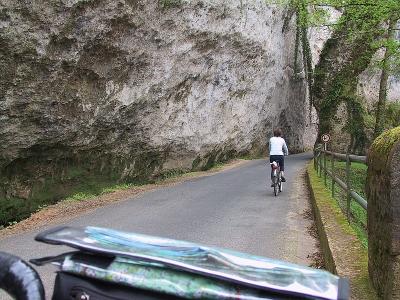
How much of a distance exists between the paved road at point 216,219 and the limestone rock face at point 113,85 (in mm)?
2345

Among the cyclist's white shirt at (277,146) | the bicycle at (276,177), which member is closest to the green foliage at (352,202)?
the bicycle at (276,177)

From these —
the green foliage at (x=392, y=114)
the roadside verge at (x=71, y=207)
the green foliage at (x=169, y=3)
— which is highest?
the green foliage at (x=169, y=3)

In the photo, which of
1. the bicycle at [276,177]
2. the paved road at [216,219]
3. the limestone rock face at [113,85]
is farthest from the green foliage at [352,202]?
the limestone rock face at [113,85]

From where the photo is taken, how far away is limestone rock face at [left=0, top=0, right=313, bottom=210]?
1142 centimetres

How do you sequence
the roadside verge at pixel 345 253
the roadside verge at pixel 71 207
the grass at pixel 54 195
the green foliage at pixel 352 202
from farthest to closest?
1. the grass at pixel 54 195
2. the roadside verge at pixel 71 207
3. the green foliage at pixel 352 202
4. the roadside verge at pixel 345 253

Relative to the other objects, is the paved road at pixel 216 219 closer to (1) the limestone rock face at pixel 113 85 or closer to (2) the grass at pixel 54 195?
(2) the grass at pixel 54 195

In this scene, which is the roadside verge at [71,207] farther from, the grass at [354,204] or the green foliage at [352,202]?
the grass at [354,204]

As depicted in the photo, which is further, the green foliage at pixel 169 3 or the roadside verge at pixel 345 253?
the green foliage at pixel 169 3

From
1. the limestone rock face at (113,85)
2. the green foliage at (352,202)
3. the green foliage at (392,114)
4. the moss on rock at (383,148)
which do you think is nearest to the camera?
the moss on rock at (383,148)

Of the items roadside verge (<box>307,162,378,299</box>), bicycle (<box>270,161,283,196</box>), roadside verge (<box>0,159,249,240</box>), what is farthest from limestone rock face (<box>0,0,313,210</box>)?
roadside verge (<box>307,162,378,299</box>)

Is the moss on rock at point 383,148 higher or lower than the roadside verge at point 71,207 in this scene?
higher

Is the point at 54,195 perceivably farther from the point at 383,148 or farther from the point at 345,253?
the point at 383,148

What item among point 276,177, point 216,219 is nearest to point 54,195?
point 216,219

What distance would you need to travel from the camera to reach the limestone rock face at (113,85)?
11422 millimetres
